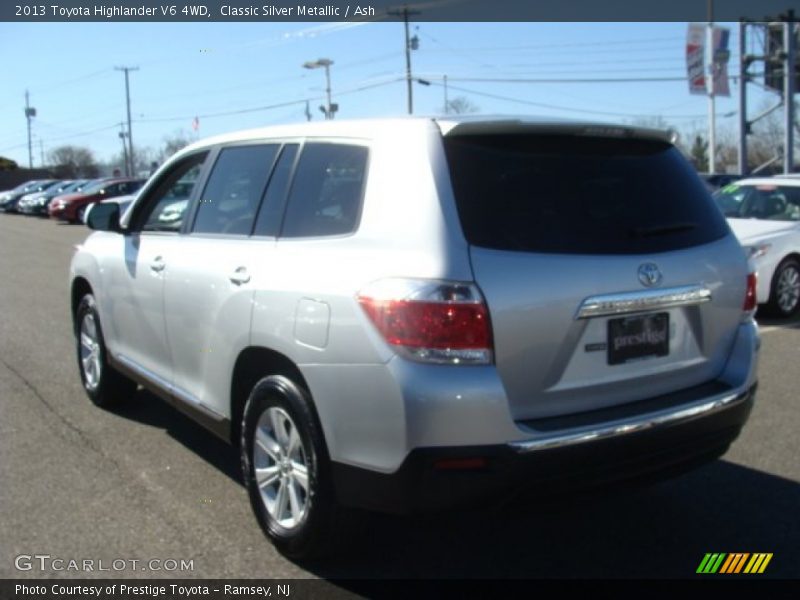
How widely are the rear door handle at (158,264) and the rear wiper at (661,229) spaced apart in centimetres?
258

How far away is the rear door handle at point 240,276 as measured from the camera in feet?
12.4

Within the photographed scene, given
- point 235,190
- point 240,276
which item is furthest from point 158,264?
point 240,276

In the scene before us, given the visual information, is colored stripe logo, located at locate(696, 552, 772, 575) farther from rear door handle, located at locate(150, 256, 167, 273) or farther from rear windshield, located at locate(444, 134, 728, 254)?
rear door handle, located at locate(150, 256, 167, 273)

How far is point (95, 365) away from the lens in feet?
19.7

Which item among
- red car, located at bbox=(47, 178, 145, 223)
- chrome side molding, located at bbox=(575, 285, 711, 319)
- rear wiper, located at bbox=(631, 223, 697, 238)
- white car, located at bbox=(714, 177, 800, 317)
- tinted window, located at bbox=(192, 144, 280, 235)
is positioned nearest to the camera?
chrome side molding, located at bbox=(575, 285, 711, 319)

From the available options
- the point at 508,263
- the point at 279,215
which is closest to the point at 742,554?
the point at 508,263

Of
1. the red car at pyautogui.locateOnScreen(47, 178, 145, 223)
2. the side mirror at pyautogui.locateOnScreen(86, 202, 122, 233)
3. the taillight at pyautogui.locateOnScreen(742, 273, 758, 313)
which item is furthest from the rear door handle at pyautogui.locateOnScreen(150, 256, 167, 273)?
the red car at pyautogui.locateOnScreen(47, 178, 145, 223)

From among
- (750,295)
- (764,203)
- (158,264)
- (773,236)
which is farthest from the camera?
(764,203)

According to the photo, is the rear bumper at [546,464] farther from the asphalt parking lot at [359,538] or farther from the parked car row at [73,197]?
the parked car row at [73,197]

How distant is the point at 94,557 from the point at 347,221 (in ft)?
A: 6.16

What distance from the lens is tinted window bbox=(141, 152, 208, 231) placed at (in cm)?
487

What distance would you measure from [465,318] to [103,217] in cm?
348

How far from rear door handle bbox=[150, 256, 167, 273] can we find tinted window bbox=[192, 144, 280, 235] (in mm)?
290

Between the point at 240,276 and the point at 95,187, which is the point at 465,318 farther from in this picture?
the point at 95,187
